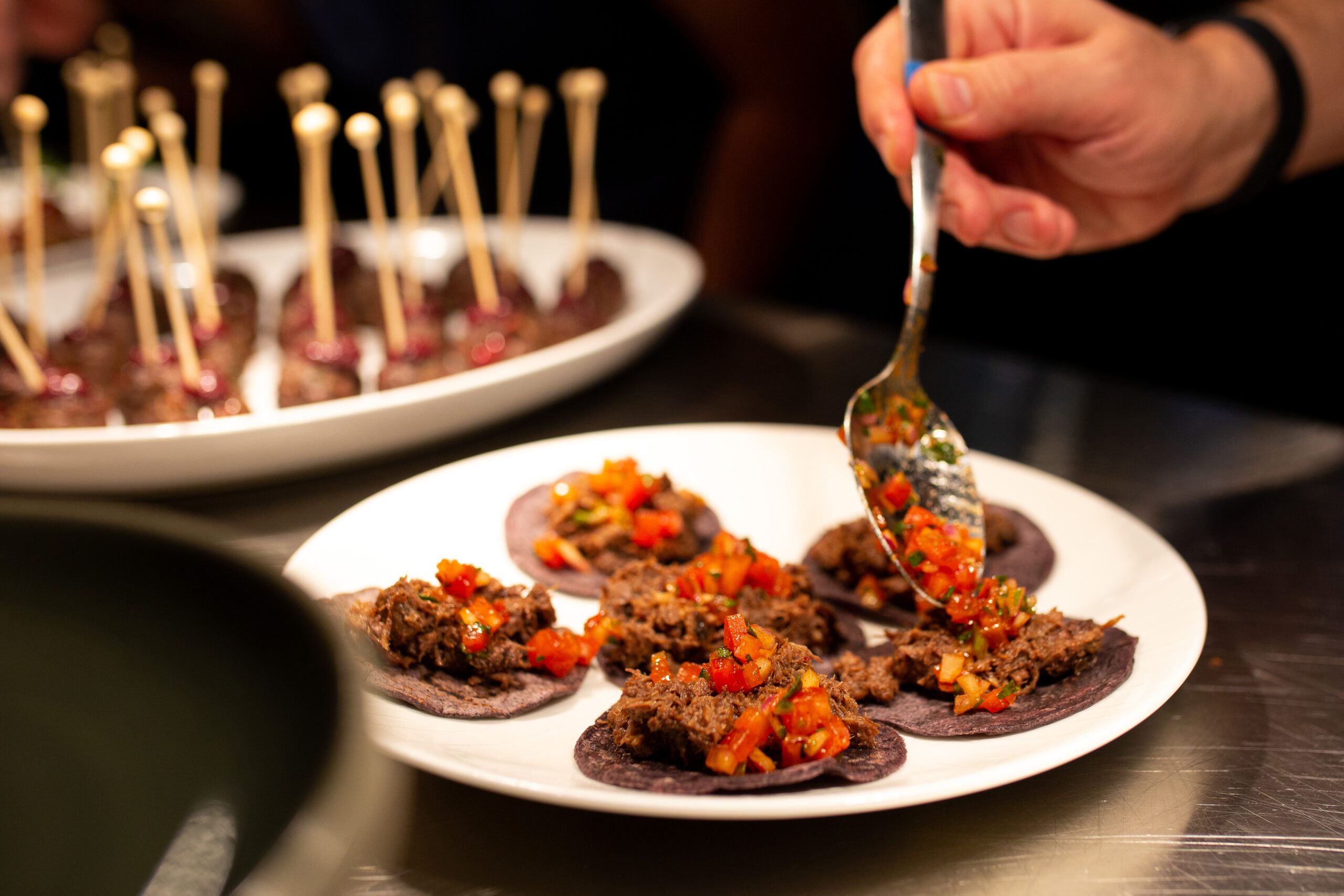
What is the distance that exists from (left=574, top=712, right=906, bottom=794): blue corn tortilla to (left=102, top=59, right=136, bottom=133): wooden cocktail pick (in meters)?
3.45

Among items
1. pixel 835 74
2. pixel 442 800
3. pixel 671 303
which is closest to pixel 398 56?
pixel 835 74

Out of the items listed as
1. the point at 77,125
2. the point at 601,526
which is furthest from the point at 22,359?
the point at 77,125

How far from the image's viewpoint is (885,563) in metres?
2.04

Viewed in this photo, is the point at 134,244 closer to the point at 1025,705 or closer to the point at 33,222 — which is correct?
the point at 33,222

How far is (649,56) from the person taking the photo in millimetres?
5754

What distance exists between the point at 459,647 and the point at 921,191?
1291 millimetres

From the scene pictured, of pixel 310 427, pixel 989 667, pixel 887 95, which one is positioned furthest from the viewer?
pixel 310 427

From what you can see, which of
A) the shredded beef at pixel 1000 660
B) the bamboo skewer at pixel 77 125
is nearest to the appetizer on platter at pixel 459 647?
the shredded beef at pixel 1000 660

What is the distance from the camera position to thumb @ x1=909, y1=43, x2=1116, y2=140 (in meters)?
2.14

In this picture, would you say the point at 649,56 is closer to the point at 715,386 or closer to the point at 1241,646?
the point at 715,386

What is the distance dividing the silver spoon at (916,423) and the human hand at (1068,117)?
14cm

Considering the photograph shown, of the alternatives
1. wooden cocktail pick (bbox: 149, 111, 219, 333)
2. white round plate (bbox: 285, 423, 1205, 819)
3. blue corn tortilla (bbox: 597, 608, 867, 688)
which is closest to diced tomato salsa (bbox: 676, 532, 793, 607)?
blue corn tortilla (bbox: 597, 608, 867, 688)

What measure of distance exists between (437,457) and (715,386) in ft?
3.12

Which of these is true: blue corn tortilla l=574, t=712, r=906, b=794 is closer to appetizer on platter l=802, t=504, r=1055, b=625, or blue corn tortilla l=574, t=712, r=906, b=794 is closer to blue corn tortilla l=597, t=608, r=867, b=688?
blue corn tortilla l=597, t=608, r=867, b=688
